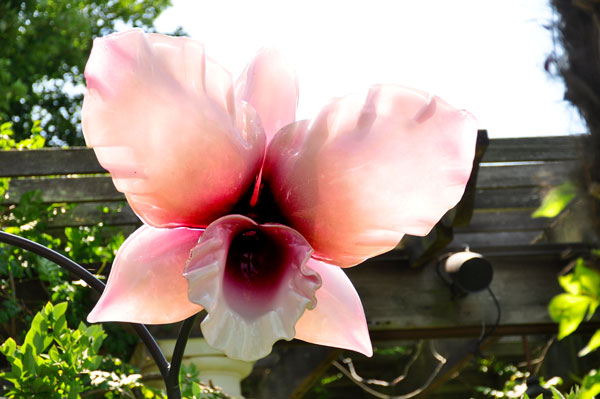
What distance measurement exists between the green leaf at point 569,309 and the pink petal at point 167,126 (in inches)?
10.2

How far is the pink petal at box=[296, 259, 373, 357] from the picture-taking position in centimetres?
57

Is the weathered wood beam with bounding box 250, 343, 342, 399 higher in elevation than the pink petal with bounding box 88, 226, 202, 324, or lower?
lower

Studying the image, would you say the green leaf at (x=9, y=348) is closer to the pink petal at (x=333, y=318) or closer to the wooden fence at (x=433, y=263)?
the pink petal at (x=333, y=318)

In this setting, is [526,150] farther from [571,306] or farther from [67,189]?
[571,306]

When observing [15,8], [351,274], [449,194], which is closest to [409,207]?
[449,194]

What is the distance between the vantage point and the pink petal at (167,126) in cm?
48

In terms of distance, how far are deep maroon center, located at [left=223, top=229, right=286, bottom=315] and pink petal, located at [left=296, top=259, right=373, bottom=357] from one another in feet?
0.14

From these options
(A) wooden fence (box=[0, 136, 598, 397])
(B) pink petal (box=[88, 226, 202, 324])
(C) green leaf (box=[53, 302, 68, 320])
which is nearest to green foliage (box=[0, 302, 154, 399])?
(C) green leaf (box=[53, 302, 68, 320])

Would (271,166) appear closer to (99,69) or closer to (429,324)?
(99,69)

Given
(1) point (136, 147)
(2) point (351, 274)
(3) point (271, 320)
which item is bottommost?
(2) point (351, 274)

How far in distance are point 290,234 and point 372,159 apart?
80 mm

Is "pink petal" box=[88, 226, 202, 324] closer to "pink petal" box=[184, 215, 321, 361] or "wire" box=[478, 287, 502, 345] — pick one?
"pink petal" box=[184, 215, 321, 361]

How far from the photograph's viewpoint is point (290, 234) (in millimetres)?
521

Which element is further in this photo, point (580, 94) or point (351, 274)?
point (351, 274)
